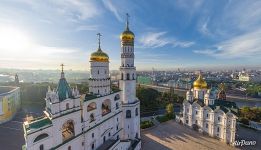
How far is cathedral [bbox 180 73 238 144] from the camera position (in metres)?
32.0

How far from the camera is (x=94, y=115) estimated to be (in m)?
22.6

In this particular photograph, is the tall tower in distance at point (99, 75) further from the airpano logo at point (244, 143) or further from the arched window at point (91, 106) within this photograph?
the airpano logo at point (244, 143)

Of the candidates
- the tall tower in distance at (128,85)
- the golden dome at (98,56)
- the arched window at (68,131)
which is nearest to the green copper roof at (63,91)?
the arched window at (68,131)

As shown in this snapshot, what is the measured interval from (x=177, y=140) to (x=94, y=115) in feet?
59.8

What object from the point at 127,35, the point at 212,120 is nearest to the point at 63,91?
the point at 127,35

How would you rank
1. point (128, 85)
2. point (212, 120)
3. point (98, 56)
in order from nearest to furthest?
point (98, 56) → point (128, 85) → point (212, 120)

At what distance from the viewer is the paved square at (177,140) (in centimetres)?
2998

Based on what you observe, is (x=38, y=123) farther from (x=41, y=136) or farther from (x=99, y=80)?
(x=99, y=80)

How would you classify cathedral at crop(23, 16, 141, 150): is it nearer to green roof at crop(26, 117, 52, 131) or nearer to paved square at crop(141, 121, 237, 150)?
green roof at crop(26, 117, 52, 131)

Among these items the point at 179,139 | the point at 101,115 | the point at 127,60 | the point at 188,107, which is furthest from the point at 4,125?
the point at 188,107

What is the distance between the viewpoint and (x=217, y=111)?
1324 inches

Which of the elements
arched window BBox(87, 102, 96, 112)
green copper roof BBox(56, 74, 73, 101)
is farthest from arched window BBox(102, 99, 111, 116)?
green copper roof BBox(56, 74, 73, 101)

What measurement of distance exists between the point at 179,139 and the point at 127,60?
18.2m

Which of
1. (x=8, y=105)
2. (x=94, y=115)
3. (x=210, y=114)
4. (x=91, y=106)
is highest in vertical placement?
(x=91, y=106)
